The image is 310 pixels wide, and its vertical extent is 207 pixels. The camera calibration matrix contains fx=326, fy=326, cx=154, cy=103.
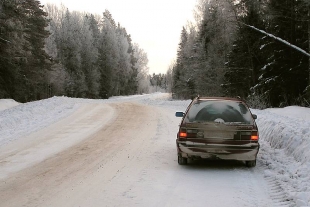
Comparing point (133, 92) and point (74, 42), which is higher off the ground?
point (74, 42)

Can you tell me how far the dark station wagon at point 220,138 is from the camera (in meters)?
7.16

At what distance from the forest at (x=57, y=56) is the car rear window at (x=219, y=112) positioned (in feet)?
85.5

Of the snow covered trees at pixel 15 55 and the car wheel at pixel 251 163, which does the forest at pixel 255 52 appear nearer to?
the car wheel at pixel 251 163

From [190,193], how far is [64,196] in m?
2.14

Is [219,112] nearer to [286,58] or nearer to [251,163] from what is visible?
[251,163]

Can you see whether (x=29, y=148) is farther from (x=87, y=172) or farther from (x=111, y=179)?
(x=111, y=179)

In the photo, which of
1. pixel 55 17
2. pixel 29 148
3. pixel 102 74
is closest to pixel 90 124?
pixel 29 148

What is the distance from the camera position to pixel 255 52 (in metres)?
27.1

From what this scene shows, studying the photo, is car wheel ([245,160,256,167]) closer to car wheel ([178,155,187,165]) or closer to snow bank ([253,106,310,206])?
snow bank ([253,106,310,206])

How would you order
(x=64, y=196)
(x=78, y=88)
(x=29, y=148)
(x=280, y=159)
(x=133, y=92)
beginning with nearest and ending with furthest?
(x=64, y=196) → (x=280, y=159) → (x=29, y=148) → (x=78, y=88) → (x=133, y=92)

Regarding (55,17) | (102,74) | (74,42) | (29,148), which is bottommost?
(29,148)

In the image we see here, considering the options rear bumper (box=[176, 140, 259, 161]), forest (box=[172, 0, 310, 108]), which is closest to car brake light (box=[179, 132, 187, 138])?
rear bumper (box=[176, 140, 259, 161])

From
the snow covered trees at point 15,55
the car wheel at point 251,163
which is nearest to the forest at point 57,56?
the snow covered trees at point 15,55

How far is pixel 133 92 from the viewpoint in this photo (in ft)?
286
